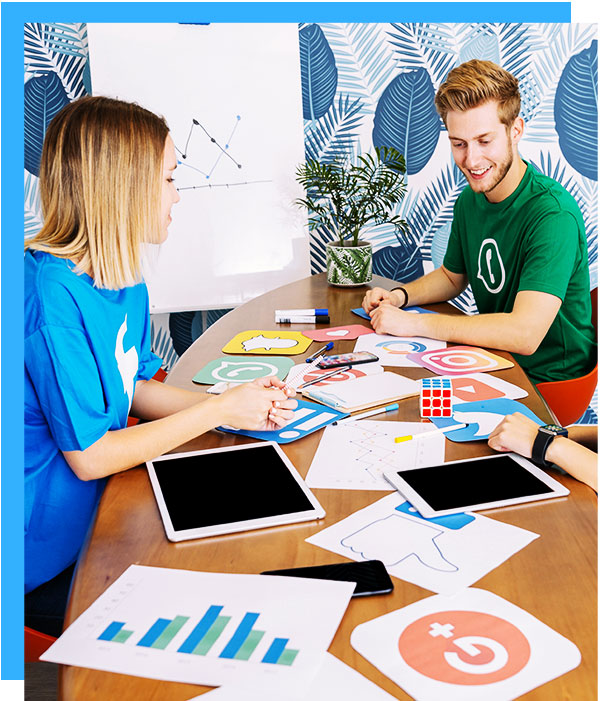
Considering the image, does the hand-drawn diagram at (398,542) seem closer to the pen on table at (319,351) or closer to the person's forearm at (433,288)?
the pen on table at (319,351)

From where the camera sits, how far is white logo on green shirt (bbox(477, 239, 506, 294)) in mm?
2027

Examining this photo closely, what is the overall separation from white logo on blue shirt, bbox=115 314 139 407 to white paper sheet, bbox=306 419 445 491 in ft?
1.26

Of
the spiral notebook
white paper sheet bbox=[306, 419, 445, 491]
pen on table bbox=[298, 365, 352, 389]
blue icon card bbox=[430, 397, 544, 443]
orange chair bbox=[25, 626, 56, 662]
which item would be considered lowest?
orange chair bbox=[25, 626, 56, 662]

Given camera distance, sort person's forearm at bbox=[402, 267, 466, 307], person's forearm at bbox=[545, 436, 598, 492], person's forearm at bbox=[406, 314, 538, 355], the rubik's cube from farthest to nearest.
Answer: person's forearm at bbox=[402, 267, 466, 307] → person's forearm at bbox=[406, 314, 538, 355] → the rubik's cube → person's forearm at bbox=[545, 436, 598, 492]

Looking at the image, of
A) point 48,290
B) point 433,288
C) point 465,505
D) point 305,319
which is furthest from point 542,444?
point 433,288

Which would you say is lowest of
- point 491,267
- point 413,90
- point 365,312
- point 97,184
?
point 365,312

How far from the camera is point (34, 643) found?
3.76 feet

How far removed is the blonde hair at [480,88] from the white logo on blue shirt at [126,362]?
1.13 m

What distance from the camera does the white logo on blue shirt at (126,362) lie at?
130cm

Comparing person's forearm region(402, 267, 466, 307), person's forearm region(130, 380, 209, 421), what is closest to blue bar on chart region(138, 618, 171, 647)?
person's forearm region(130, 380, 209, 421)

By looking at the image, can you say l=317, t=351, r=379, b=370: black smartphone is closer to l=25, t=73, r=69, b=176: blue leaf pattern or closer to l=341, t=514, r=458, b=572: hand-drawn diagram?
l=341, t=514, r=458, b=572: hand-drawn diagram

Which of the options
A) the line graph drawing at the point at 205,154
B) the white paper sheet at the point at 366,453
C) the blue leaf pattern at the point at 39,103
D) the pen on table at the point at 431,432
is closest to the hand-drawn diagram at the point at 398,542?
the white paper sheet at the point at 366,453

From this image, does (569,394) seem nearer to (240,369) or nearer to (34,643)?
(240,369)

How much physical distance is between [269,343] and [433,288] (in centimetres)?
62
